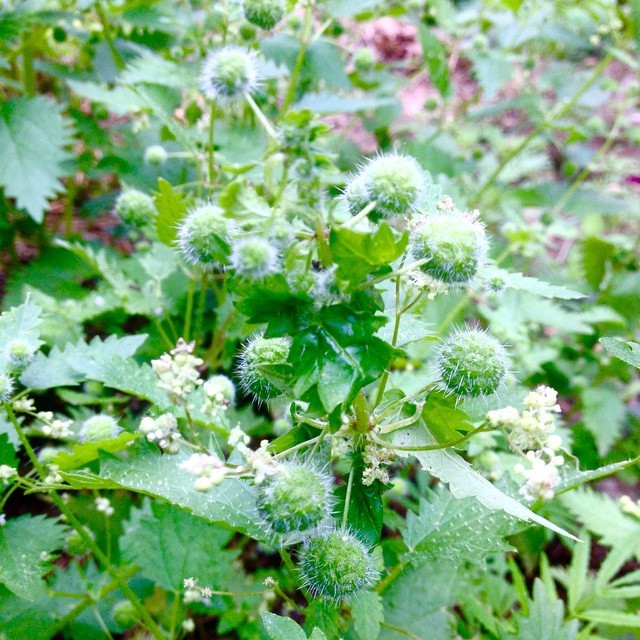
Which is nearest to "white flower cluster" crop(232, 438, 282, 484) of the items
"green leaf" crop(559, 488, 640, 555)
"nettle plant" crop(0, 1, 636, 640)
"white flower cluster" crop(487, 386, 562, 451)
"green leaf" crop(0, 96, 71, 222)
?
"nettle plant" crop(0, 1, 636, 640)

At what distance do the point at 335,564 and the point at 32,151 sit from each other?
2234mm

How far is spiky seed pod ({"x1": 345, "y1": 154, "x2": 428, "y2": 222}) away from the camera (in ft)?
3.33

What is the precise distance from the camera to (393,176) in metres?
1.02

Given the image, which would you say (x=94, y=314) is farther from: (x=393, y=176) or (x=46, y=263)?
(x=393, y=176)

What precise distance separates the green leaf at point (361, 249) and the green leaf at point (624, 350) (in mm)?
530

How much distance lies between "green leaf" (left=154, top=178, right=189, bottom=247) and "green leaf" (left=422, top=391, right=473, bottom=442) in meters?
0.89

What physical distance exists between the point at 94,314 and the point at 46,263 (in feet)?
2.66

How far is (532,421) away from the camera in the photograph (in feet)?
3.58

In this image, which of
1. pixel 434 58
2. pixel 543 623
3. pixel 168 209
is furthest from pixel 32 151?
pixel 543 623

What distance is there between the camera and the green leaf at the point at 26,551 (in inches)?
55.5

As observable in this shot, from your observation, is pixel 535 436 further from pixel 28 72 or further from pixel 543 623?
pixel 28 72

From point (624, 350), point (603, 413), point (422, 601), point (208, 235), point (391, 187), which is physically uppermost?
point (391, 187)

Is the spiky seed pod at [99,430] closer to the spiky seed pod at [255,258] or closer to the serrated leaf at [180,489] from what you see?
the serrated leaf at [180,489]

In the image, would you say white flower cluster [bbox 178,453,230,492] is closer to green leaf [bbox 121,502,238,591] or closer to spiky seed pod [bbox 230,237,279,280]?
spiky seed pod [bbox 230,237,279,280]
